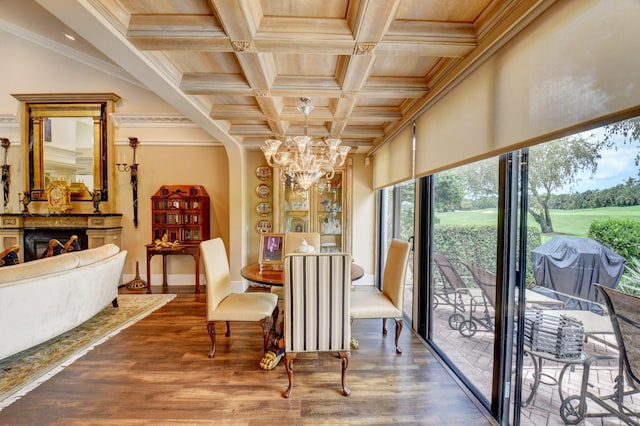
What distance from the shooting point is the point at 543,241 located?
1532 millimetres

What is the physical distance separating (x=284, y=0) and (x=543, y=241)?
1.93 metres

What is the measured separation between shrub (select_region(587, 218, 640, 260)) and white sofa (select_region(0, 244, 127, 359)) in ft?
12.8

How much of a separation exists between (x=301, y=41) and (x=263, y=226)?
12.0ft

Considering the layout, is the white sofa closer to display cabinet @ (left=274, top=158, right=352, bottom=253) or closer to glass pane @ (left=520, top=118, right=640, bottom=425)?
display cabinet @ (left=274, top=158, right=352, bottom=253)

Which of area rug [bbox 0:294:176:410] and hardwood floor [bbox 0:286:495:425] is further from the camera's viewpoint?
area rug [bbox 0:294:176:410]

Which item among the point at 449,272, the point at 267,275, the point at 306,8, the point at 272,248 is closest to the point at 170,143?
the point at 272,248

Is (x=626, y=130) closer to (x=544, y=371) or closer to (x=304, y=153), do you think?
(x=544, y=371)

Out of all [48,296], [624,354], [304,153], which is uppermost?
[304,153]

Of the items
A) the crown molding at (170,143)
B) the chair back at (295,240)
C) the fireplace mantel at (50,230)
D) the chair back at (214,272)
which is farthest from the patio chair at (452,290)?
the fireplace mantel at (50,230)

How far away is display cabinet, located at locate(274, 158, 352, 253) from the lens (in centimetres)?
486

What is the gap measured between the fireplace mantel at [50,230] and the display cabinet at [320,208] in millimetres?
2881

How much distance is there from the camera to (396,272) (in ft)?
9.06

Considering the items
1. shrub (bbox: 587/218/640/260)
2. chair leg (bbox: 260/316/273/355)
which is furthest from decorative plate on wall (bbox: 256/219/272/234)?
shrub (bbox: 587/218/640/260)

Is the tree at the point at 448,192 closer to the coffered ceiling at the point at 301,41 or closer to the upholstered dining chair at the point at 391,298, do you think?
the upholstered dining chair at the point at 391,298
